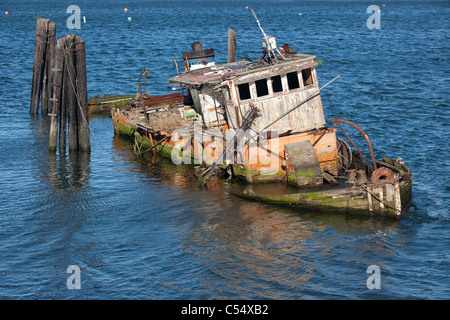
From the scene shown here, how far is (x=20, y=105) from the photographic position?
141 feet

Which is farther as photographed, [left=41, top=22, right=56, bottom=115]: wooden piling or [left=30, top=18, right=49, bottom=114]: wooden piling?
[left=30, top=18, right=49, bottom=114]: wooden piling

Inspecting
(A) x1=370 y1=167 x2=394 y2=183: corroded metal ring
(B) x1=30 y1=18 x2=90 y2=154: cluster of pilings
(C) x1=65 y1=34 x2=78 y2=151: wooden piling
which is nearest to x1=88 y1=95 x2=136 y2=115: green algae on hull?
(B) x1=30 y1=18 x2=90 y2=154: cluster of pilings

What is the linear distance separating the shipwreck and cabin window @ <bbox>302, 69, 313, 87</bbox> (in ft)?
0.14

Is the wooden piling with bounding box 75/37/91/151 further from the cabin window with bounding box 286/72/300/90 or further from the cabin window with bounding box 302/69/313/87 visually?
the cabin window with bounding box 302/69/313/87

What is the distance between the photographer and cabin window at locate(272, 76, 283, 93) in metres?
25.0

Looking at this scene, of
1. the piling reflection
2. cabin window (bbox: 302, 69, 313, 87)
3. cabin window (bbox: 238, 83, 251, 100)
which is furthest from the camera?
the piling reflection

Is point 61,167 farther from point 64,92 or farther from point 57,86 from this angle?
point 57,86

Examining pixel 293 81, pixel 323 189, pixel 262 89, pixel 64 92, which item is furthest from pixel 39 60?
pixel 323 189

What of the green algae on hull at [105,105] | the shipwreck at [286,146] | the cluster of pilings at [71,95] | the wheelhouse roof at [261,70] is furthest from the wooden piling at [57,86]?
the green algae on hull at [105,105]

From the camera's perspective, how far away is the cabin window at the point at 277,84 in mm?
24984

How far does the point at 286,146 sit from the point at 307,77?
3.34 m

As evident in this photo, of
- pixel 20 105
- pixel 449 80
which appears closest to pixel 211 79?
pixel 20 105

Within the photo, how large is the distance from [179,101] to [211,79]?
23.9ft

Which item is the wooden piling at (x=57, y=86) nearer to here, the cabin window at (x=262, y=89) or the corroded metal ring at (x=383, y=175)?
the cabin window at (x=262, y=89)
